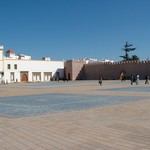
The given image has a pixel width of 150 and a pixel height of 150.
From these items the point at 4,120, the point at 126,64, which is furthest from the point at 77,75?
the point at 4,120

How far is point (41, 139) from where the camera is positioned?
262 inches

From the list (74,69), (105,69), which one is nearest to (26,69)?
(74,69)

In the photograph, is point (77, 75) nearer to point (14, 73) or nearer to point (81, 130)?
point (14, 73)

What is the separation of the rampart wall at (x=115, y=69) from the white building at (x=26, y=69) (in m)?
7.39

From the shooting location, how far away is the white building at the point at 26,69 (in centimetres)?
6625

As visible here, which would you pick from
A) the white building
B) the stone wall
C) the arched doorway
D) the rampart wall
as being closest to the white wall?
the white building

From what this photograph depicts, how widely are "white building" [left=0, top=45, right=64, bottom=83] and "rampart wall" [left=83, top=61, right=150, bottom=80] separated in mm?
7388

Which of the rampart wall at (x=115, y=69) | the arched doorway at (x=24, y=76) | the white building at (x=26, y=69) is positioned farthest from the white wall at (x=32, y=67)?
the rampart wall at (x=115, y=69)

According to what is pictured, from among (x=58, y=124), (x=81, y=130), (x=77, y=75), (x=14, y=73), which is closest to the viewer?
(x=81, y=130)

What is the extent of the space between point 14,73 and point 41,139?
207 feet

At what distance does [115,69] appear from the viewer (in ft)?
219

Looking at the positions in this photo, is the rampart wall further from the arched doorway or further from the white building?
the arched doorway

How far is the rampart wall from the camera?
60.7 meters

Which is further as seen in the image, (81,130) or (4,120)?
(4,120)
